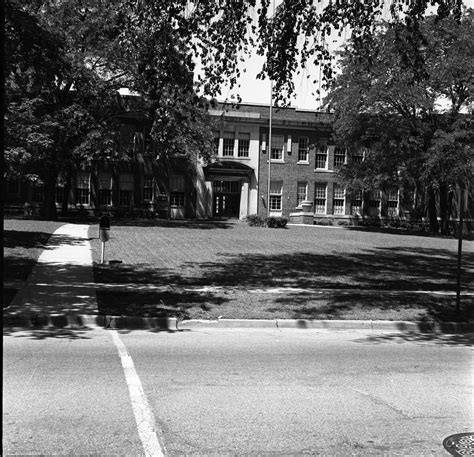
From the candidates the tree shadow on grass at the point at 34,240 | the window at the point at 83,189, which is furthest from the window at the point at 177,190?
the tree shadow on grass at the point at 34,240

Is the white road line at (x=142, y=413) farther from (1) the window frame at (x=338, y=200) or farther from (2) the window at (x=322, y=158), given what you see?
(1) the window frame at (x=338, y=200)

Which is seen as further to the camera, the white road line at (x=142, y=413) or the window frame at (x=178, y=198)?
the window frame at (x=178, y=198)

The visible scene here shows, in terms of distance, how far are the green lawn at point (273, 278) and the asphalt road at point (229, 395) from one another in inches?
87.2

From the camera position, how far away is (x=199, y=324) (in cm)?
994

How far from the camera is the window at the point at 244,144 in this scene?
1890 inches

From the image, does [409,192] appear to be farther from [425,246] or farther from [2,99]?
[2,99]

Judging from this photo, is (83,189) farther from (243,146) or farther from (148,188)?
(243,146)

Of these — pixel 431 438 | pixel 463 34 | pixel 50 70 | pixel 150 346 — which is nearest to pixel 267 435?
pixel 431 438

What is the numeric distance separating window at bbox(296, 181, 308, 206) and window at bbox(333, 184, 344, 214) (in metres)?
2.96

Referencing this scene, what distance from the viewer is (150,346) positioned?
8.05m

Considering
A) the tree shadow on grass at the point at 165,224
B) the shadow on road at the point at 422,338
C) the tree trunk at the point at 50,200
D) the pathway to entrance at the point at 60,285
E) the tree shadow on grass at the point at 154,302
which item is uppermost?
the tree trunk at the point at 50,200

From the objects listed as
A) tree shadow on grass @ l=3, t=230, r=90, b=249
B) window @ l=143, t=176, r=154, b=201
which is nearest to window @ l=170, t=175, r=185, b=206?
window @ l=143, t=176, r=154, b=201

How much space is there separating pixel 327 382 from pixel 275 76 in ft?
32.4

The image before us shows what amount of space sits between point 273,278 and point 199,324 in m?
5.58
